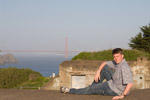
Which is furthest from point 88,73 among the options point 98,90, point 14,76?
point 14,76

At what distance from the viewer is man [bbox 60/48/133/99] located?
617 centimetres

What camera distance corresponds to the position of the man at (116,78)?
6.17m

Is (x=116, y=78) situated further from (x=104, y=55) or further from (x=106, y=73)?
(x=104, y=55)

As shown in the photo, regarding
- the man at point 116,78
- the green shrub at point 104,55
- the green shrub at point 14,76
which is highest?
the green shrub at point 104,55

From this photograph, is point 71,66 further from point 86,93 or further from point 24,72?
point 24,72

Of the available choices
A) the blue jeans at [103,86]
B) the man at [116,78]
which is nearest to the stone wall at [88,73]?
the blue jeans at [103,86]

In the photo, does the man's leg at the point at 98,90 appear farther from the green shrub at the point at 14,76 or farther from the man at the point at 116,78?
the green shrub at the point at 14,76

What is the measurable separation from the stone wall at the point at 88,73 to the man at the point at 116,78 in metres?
15.2

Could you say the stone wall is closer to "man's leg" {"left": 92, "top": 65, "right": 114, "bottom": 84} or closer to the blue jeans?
the blue jeans

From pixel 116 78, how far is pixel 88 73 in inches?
617

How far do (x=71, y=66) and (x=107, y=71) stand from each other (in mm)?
15833

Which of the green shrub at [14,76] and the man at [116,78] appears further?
the green shrub at [14,76]

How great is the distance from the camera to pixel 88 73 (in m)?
21.9

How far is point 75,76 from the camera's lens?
2222cm
